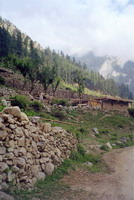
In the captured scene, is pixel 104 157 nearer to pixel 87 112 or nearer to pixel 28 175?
pixel 28 175

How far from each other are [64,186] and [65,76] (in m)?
108

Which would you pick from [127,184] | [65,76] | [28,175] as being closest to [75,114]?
[127,184]

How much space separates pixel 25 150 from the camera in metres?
8.14

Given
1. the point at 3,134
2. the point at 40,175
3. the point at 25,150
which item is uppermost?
the point at 3,134

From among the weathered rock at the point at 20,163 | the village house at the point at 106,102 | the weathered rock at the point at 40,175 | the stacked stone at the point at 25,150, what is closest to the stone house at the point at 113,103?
the village house at the point at 106,102

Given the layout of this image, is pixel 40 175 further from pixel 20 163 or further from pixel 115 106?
pixel 115 106

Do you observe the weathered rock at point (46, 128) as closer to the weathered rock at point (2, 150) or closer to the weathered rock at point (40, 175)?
the weathered rock at point (40, 175)

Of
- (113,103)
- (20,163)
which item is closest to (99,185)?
(20,163)

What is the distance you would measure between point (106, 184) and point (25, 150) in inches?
154

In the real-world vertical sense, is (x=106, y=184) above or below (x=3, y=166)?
below

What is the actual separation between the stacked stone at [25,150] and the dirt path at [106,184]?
3.91 ft

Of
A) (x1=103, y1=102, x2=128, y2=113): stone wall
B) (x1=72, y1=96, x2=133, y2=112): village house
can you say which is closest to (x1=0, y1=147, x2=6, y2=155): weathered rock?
(x1=72, y1=96, x2=133, y2=112): village house

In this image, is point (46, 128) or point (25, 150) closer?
point (25, 150)

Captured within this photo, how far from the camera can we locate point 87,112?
2891 cm
